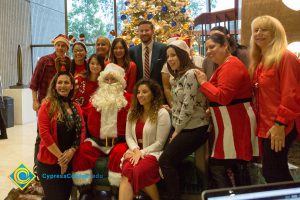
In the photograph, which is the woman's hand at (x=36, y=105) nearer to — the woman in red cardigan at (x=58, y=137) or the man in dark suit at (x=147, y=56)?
the woman in red cardigan at (x=58, y=137)

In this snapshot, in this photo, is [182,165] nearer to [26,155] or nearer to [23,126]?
[26,155]

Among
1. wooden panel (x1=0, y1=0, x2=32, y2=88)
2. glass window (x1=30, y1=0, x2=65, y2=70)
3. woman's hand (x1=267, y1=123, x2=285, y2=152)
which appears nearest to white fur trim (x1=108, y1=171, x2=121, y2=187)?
woman's hand (x1=267, y1=123, x2=285, y2=152)

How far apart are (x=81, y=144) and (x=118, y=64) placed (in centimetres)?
113

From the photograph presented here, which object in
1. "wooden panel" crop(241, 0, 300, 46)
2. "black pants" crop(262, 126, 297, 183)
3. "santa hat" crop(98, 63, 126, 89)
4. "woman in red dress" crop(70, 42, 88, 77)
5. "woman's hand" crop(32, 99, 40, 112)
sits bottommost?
"black pants" crop(262, 126, 297, 183)

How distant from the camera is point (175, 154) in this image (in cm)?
285

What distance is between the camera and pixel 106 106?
11.3 ft

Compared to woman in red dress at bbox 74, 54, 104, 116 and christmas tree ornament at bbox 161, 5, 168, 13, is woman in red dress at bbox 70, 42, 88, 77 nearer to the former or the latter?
woman in red dress at bbox 74, 54, 104, 116

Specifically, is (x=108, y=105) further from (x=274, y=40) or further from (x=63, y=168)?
(x=274, y=40)

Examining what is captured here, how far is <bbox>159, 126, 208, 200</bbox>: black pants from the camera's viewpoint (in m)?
2.85

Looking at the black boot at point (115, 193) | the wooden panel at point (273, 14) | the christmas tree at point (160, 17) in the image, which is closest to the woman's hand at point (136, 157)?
the black boot at point (115, 193)

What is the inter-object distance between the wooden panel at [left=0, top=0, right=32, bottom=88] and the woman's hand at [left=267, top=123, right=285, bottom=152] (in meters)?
9.77

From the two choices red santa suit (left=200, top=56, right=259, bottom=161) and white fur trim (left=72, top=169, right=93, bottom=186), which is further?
white fur trim (left=72, top=169, right=93, bottom=186)

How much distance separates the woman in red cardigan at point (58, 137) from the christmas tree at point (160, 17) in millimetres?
3325

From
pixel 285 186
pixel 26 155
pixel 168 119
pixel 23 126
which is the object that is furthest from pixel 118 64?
pixel 23 126
